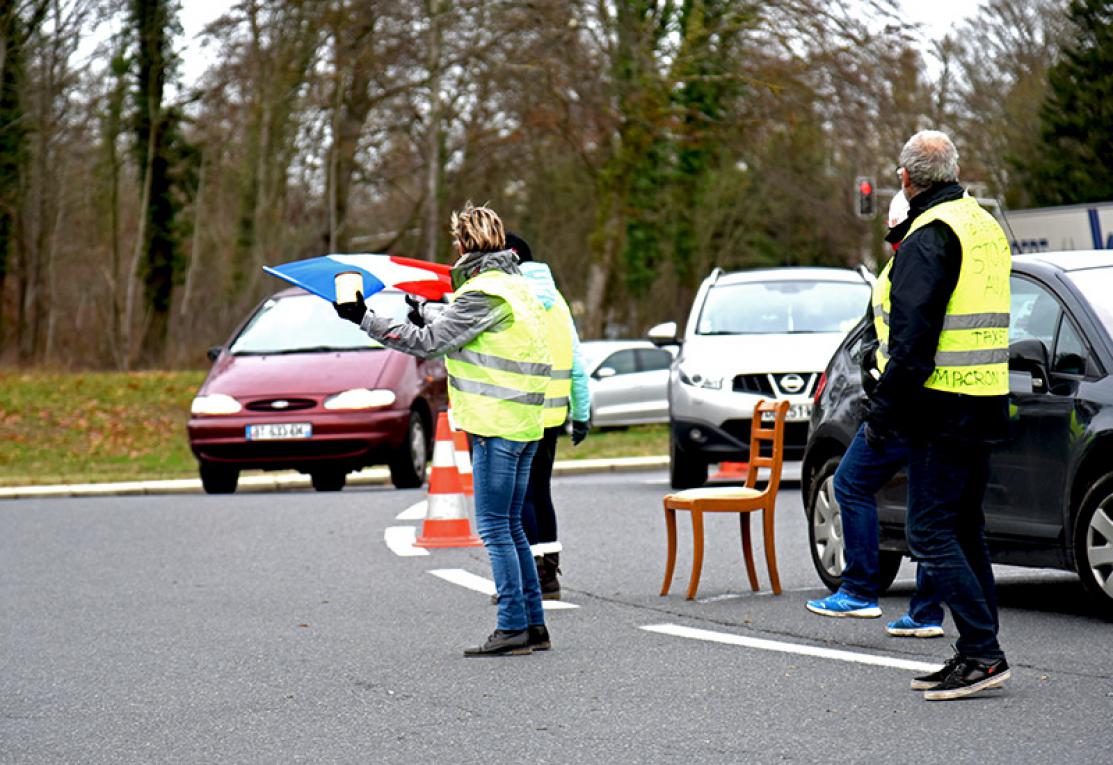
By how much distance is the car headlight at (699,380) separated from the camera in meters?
16.4

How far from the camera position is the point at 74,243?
52312mm

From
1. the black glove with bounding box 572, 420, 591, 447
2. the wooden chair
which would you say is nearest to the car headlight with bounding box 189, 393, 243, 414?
the black glove with bounding box 572, 420, 591, 447

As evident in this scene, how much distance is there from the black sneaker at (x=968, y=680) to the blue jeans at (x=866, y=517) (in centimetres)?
145

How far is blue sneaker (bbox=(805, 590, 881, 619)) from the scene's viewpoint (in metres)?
8.92

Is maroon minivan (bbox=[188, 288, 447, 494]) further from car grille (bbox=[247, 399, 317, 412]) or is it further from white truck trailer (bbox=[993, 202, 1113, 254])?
white truck trailer (bbox=[993, 202, 1113, 254])

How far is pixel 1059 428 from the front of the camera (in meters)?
8.55

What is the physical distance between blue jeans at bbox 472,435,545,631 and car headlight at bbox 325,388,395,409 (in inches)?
351

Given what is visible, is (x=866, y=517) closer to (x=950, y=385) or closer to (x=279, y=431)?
(x=950, y=385)

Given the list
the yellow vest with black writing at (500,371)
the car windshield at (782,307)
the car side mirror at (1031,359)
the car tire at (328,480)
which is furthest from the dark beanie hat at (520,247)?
the car tire at (328,480)

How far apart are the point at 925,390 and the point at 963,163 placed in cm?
4680

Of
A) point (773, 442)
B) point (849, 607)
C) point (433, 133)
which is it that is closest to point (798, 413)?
point (773, 442)

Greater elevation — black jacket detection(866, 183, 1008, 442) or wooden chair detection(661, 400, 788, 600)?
black jacket detection(866, 183, 1008, 442)

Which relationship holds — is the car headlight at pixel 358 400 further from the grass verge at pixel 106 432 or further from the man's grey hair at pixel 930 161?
the man's grey hair at pixel 930 161

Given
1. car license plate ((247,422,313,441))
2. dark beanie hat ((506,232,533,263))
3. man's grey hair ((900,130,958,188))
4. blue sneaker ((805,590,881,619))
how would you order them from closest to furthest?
1. man's grey hair ((900,130,958,188))
2. blue sneaker ((805,590,881,619))
3. dark beanie hat ((506,232,533,263))
4. car license plate ((247,422,313,441))
